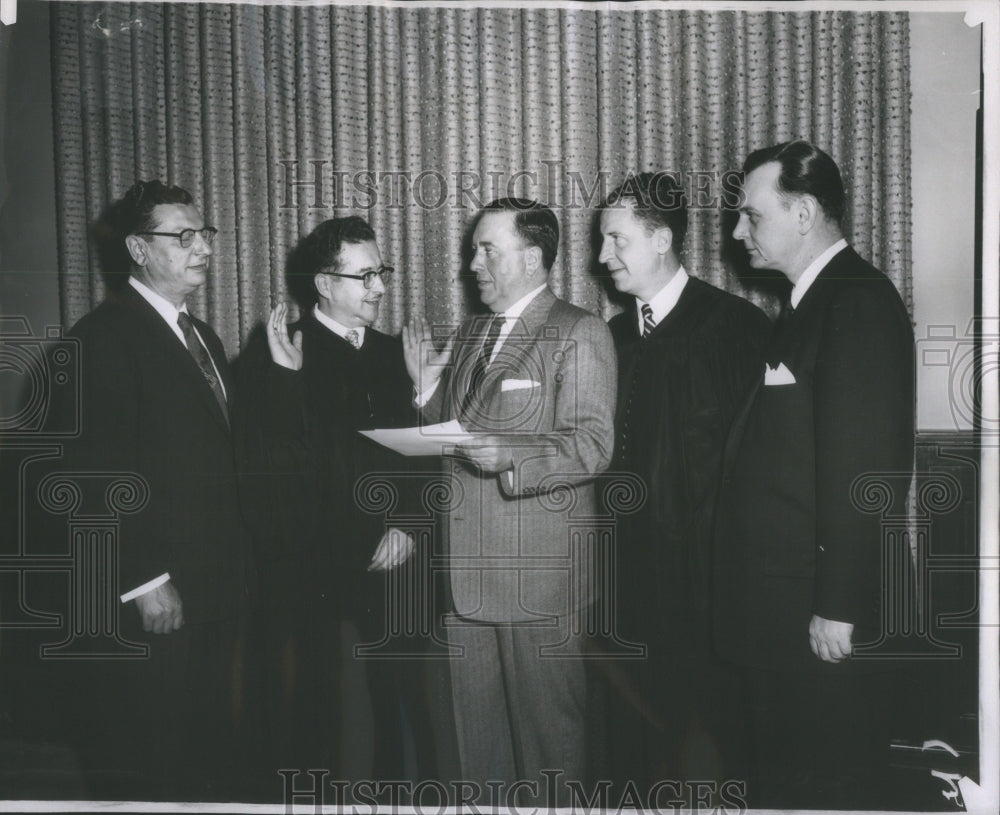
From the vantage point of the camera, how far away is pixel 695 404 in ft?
9.88

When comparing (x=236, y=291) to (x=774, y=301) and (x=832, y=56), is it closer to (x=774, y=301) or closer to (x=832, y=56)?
(x=774, y=301)

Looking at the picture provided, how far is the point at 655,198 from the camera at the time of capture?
303cm

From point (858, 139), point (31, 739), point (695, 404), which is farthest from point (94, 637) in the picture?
point (858, 139)

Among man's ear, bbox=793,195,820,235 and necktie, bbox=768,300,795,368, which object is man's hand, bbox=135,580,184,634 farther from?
man's ear, bbox=793,195,820,235

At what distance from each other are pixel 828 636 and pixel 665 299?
1.17 m

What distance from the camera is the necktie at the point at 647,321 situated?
302cm

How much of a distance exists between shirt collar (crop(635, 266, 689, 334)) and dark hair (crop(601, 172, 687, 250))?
16cm

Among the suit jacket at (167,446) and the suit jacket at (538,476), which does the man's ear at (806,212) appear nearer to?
the suit jacket at (538,476)

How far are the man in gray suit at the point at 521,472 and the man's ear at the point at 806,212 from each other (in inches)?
27.6

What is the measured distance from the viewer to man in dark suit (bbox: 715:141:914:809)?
2977 mm

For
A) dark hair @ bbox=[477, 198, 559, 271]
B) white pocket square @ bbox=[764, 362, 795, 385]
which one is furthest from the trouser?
dark hair @ bbox=[477, 198, 559, 271]

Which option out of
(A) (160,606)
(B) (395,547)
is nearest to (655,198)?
(B) (395,547)

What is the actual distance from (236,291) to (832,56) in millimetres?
2033

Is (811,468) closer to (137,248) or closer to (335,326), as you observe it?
(335,326)
